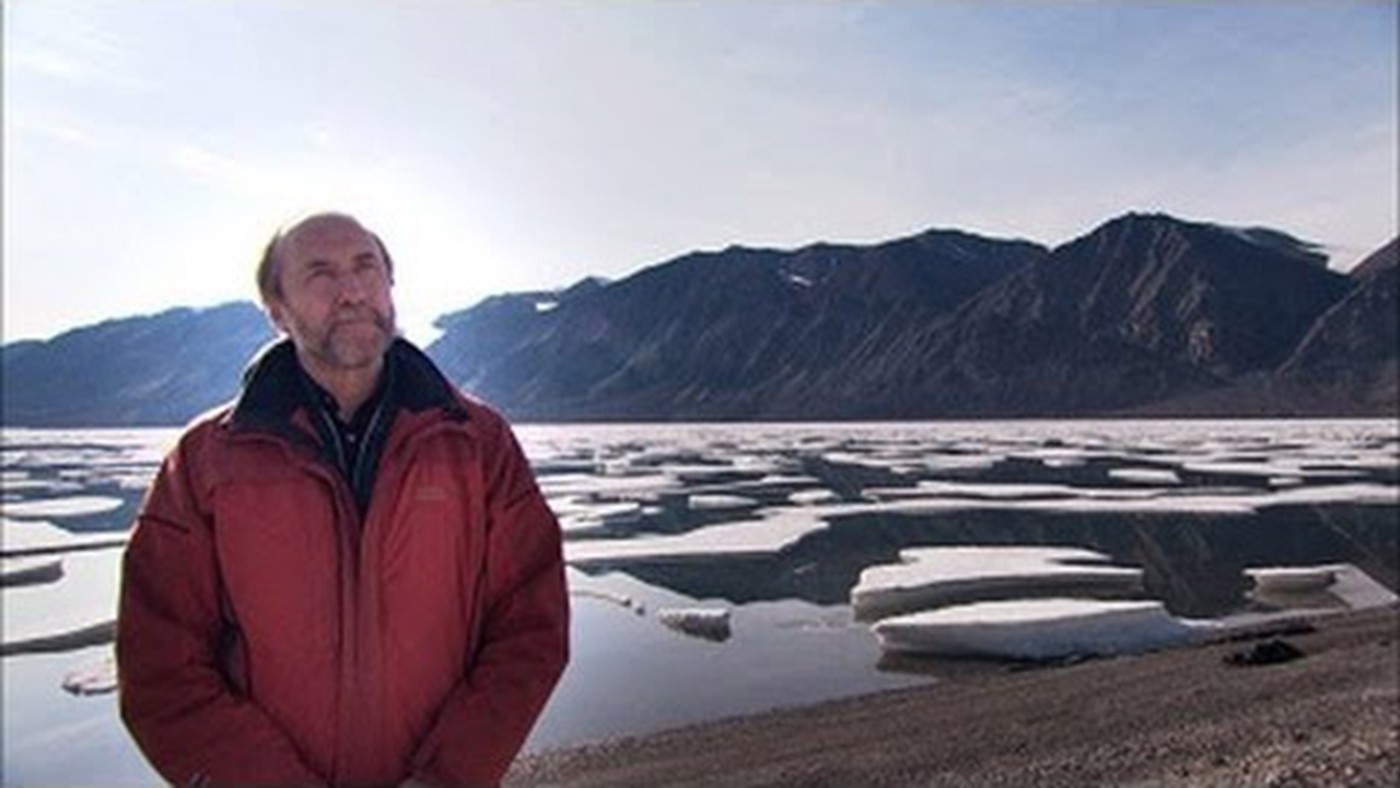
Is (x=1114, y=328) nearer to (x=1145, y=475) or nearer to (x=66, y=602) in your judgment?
(x=1145, y=475)

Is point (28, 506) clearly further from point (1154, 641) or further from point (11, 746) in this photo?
point (1154, 641)

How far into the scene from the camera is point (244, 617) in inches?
89.7

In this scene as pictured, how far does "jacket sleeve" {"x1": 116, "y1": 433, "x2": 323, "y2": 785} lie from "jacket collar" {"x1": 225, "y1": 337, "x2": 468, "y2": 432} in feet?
0.50

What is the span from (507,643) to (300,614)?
1.24 feet

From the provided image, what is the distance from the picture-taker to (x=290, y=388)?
93.4 inches

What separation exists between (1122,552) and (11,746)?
14.4 meters

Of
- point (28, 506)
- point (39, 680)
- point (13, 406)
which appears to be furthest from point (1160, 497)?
point (13, 406)

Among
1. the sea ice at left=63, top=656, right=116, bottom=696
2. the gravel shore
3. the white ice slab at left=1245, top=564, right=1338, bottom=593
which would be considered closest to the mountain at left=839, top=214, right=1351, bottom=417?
the white ice slab at left=1245, top=564, right=1338, bottom=593

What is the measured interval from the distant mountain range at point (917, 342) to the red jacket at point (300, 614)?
8552 centimetres

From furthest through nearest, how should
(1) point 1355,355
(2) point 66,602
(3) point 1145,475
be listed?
(1) point 1355,355 → (3) point 1145,475 → (2) point 66,602

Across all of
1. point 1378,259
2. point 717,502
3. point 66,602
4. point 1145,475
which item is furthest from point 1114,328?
point 66,602

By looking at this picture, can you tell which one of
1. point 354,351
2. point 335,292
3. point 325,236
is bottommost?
point 354,351

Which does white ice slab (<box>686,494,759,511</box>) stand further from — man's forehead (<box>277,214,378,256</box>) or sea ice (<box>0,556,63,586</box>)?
man's forehead (<box>277,214,378,256</box>)

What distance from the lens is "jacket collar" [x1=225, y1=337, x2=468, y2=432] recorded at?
2.29 m
